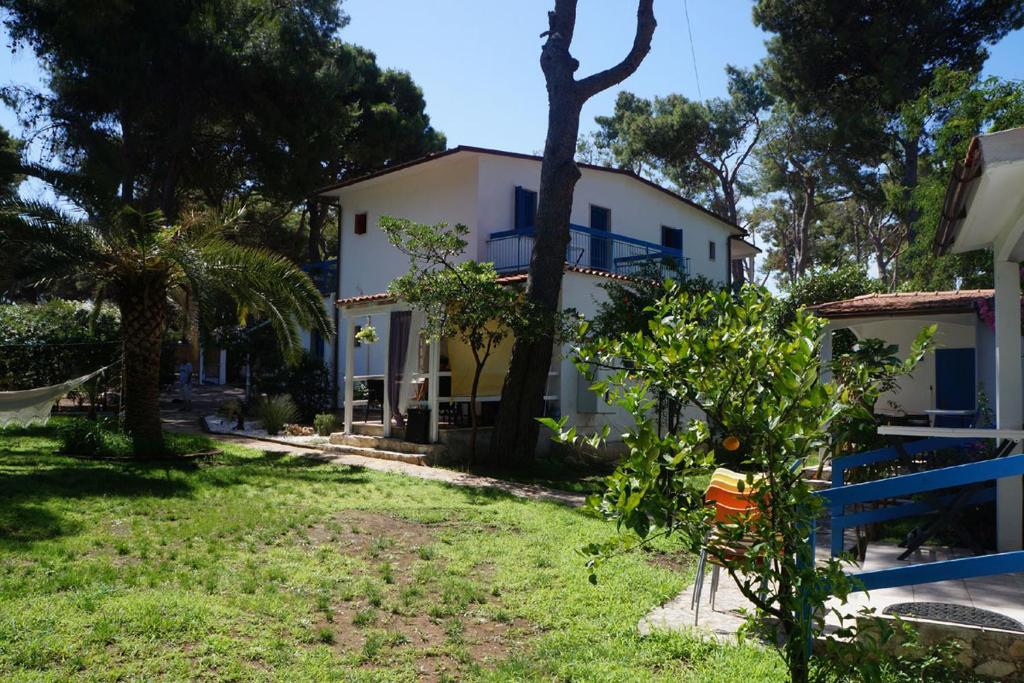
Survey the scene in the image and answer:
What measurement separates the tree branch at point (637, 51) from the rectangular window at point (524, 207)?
5.47m

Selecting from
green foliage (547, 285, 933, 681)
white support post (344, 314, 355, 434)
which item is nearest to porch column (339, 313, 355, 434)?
white support post (344, 314, 355, 434)

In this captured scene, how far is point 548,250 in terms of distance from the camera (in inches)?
513

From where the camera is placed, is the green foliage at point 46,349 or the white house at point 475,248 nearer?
the white house at point 475,248

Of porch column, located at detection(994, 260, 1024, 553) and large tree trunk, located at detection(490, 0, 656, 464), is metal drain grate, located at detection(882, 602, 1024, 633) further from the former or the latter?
large tree trunk, located at detection(490, 0, 656, 464)

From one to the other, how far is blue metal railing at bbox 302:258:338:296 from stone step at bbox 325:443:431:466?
30.2 ft

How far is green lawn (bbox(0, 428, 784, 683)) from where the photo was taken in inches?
165

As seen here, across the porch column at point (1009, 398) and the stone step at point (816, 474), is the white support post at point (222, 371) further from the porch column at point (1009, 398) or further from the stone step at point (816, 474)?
the porch column at point (1009, 398)

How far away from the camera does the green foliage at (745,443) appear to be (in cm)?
276

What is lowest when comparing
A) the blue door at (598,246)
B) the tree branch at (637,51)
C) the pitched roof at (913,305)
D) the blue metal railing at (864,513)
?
the blue metal railing at (864,513)

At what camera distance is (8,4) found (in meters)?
19.9

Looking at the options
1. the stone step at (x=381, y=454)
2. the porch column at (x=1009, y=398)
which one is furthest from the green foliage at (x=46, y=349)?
the porch column at (x=1009, y=398)

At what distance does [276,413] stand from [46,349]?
624 centimetres

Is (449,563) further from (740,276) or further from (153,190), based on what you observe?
(740,276)

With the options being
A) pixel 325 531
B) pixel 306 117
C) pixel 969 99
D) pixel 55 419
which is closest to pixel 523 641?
pixel 325 531
